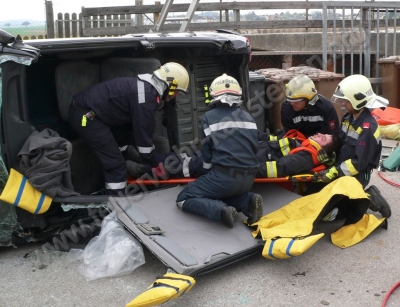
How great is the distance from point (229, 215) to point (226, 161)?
0.45 meters

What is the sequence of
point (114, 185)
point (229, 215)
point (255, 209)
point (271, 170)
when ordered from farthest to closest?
point (114, 185) → point (271, 170) → point (255, 209) → point (229, 215)

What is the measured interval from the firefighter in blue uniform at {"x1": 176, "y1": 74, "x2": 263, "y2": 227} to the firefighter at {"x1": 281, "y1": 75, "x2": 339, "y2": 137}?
1.13 metres

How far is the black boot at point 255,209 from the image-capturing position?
14.1ft

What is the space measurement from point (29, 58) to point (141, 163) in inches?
68.4

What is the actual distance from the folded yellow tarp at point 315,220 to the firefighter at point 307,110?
1257 millimetres

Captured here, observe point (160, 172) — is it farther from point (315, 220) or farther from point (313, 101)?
point (313, 101)

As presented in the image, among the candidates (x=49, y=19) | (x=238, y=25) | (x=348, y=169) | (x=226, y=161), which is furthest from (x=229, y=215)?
(x=49, y=19)

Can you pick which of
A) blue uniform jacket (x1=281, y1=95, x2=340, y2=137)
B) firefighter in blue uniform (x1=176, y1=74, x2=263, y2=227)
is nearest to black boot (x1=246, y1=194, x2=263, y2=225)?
firefighter in blue uniform (x1=176, y1=74, x2=263, y2=227)

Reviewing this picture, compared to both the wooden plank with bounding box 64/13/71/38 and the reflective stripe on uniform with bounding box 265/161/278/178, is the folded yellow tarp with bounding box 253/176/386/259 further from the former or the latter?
the wooden plank with bounding box 64/13/71/38

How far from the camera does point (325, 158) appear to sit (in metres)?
4.94

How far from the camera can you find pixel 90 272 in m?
4.01

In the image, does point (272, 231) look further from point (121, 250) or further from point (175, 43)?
point (175, 43)

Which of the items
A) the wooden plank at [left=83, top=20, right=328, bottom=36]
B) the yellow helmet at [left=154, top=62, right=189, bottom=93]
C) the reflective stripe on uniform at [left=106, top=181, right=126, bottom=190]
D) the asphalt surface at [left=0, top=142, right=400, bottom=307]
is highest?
the wooden plank at [left=83, top=20, right=328, bottom=36]

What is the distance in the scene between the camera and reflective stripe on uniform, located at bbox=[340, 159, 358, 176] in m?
4.68
